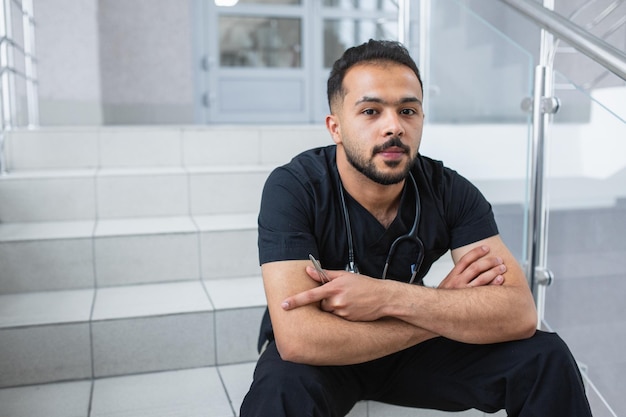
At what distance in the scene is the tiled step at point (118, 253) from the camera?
2.15 metres

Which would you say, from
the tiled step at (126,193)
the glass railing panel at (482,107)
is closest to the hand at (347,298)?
the glass railing panel at (482,107)

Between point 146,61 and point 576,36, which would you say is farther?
point 146,61

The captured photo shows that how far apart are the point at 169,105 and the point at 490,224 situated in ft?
12.2

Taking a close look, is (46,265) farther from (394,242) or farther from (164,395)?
(394,242)

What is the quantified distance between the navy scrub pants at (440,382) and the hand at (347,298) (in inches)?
Answer: 5.2

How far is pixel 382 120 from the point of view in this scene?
1531 millimetres

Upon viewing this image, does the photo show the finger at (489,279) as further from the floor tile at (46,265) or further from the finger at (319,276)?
the floor tile at (46,265)

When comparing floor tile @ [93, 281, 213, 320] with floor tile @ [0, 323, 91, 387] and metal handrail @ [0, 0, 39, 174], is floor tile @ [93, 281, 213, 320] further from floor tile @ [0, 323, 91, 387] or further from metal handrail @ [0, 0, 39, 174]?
metal handrail @ [0, 0, 39, 174]

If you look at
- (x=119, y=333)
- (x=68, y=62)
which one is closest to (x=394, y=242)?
(x=119, y=333)

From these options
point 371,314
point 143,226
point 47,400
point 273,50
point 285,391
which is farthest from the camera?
point 273,50

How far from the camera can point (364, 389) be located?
60.1 inches

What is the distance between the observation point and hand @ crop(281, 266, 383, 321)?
4.46 feet

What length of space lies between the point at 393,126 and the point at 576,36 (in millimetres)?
579

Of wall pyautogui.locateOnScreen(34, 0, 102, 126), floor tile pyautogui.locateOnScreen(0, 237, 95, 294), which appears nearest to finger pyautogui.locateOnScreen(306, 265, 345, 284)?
floor tile pyautogui.locateOnScreen(0, 237, 95, 294)
